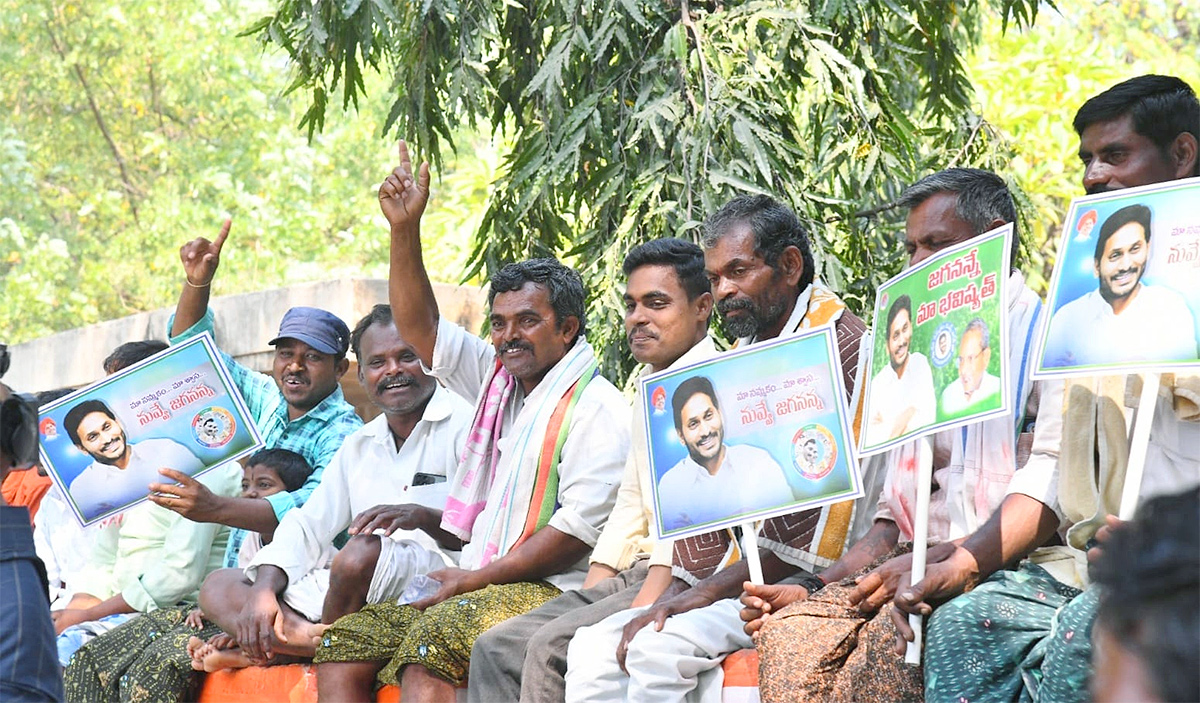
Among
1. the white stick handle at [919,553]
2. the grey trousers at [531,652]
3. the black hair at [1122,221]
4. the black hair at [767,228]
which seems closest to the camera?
the black hair at [1122,221]

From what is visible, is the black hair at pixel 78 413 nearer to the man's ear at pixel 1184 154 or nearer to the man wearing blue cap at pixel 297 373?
the man wearing blue cap at pixel 297 373

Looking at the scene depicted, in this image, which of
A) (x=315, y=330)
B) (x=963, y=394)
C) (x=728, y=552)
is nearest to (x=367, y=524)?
(x=728, y=552)

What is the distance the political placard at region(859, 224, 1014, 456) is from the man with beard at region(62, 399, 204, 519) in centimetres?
284

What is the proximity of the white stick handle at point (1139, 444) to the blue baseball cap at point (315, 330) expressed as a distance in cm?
386

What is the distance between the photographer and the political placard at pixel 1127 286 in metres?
3.59

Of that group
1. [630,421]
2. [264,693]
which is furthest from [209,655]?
[630,421]

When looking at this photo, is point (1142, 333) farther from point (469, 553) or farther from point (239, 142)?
point (239, 142)

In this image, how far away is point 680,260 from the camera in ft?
17.5

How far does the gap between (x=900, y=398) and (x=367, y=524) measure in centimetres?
208

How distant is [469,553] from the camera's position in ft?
18.4

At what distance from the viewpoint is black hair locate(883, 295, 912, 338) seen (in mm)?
4188

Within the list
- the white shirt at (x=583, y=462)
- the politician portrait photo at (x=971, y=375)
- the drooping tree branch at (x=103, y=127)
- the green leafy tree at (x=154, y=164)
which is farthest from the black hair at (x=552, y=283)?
the drooping tree branch at (x=103, y=127)

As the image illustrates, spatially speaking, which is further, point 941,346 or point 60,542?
point 60,542

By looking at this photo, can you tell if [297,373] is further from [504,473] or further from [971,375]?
[971,375]
